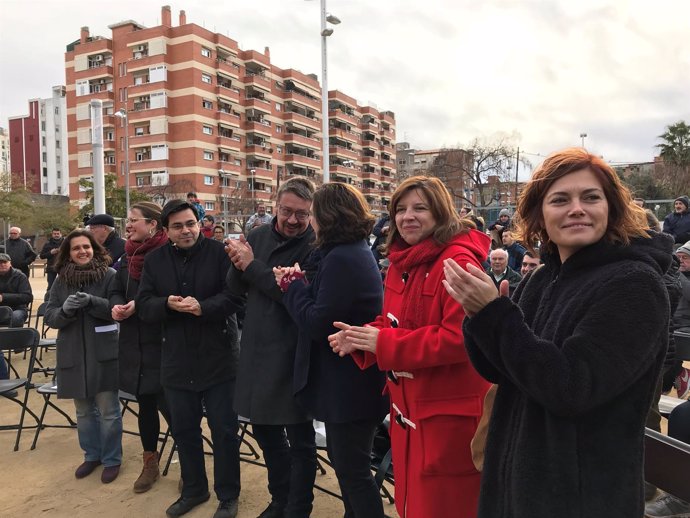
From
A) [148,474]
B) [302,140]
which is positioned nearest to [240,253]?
[148,474]

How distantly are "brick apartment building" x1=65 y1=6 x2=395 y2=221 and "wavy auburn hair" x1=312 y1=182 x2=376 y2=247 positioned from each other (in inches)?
1781

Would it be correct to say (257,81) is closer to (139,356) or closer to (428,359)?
(139,356)

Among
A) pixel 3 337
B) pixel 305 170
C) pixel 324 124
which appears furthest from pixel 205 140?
pixel 3 337

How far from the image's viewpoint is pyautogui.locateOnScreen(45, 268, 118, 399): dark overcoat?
375 cm

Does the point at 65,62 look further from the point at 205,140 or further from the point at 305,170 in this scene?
the point at 305,170

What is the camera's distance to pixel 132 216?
145 inches

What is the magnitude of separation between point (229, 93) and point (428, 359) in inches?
2254

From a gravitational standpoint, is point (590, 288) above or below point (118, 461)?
above

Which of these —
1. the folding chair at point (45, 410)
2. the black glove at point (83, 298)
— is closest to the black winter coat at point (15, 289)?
the folding chair at point (45, 410)

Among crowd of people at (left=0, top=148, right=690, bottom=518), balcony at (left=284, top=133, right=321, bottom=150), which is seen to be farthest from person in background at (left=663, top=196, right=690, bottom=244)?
balcony at (left=284, top=133, right=321, bottom=150)

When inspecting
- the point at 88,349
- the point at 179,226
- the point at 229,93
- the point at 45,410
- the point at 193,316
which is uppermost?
the point at 229,93

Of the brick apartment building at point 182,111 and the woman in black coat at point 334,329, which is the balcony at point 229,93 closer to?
the brick apartment building at point 182,111

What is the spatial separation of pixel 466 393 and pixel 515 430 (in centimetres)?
53

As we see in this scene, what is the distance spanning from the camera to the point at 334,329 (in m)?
2.48
